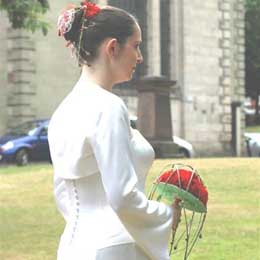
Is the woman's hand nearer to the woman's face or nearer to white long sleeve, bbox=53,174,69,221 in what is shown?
white long sleeve, bbox=53,174,69,221

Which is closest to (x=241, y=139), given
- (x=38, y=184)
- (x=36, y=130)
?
(x=36, y=130)

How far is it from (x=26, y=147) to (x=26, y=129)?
139 centimetres

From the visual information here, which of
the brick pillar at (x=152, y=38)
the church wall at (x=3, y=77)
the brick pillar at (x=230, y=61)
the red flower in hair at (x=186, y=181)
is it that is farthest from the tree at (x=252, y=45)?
the red flower in hair at (x=186, y=181)

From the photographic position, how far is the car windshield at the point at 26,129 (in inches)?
1051

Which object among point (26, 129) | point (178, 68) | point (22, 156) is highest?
point (178, 68)

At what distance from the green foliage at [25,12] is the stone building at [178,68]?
17.4 meters

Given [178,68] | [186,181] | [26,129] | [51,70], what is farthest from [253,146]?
[186,181]

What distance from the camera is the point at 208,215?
11625 millimetres

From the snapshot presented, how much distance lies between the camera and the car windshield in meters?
26.7

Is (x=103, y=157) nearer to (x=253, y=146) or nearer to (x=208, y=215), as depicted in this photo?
(x=208, y=215)

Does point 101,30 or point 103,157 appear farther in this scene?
point 101,30

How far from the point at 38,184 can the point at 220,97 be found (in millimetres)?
23535

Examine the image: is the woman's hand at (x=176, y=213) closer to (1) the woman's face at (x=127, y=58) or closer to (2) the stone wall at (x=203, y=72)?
(1) the woman's face at (x=127, y=58)

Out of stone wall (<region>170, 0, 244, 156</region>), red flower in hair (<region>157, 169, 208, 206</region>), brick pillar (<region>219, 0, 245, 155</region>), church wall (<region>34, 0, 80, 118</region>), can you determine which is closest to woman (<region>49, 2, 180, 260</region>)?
red flower in hair (<region>157, 169, 208, 206</region>)
